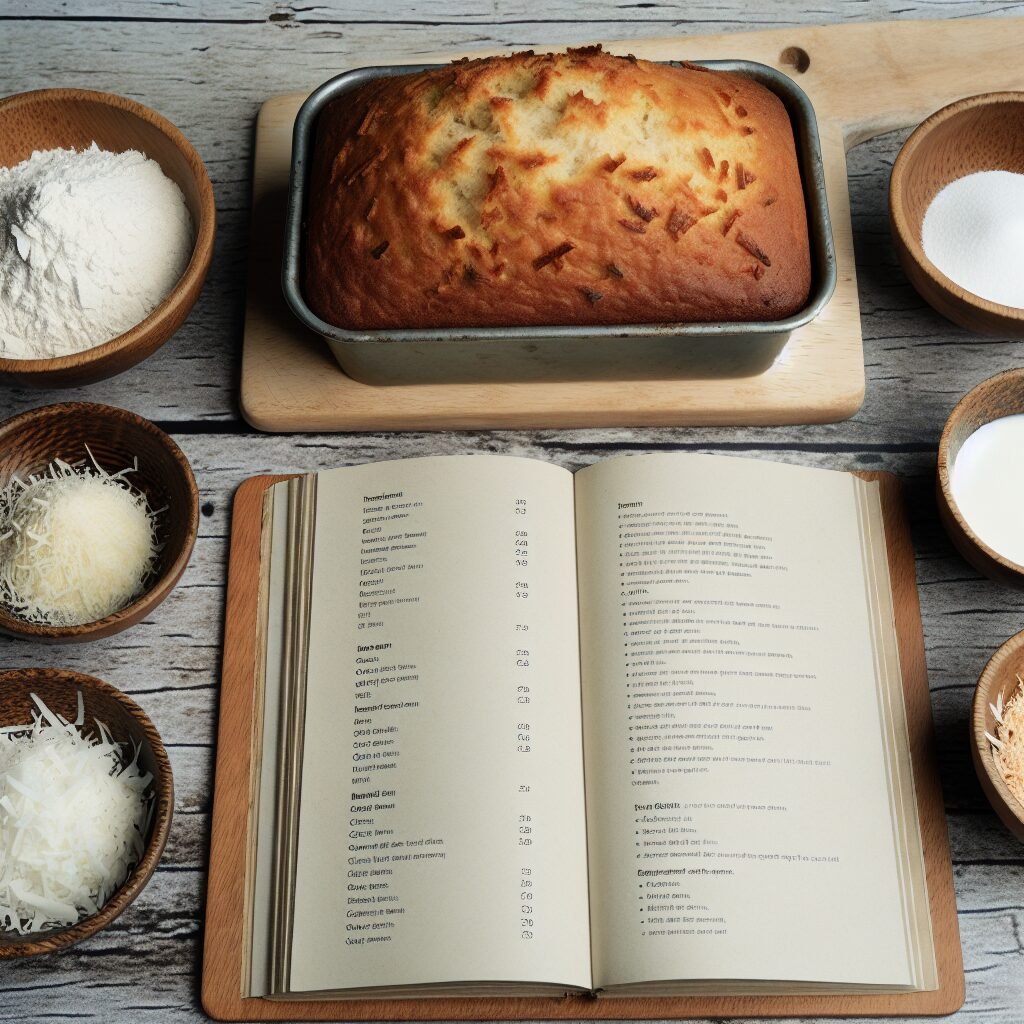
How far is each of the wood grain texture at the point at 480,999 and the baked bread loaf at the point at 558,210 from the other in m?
0.30

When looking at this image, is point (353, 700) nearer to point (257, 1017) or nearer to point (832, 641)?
point (257, 1017)

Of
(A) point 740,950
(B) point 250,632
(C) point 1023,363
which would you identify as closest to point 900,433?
(C) point 1023,363

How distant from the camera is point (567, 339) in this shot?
2.99 ft

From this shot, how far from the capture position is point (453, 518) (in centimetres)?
95

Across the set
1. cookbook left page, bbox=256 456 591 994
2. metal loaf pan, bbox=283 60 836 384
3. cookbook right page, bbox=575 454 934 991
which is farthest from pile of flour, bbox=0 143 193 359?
cookbook right page, bbox=575 454 934 991

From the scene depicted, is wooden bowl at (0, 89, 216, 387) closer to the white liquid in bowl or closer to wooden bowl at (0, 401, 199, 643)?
wooden bowl at (0, 401, 199, 643)

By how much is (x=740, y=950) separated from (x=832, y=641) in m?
0.26

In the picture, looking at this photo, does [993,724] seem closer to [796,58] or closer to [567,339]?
[567,339]

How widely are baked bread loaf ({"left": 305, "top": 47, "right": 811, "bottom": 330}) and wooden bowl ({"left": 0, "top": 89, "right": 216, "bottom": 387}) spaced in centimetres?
12

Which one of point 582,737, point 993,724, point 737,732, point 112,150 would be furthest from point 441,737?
point 112,150

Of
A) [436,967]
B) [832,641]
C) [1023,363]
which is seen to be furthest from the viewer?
[1023,363]

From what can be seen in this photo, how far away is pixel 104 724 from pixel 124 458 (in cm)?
23

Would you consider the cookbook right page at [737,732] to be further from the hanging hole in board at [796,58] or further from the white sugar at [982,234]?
the hanging hole in board at [796,58]

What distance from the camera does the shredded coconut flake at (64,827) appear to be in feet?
2.71
